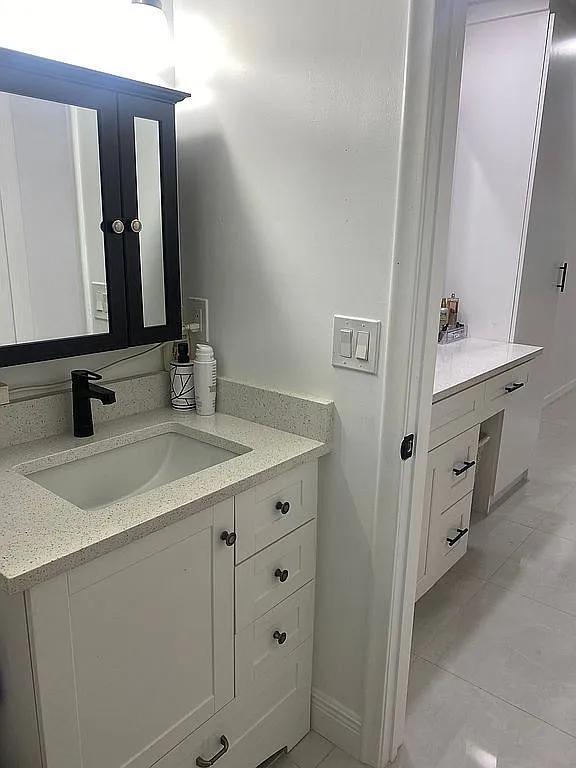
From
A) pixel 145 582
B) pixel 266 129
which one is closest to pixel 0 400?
pixel 145 582

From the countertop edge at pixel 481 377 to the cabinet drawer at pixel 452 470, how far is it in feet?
0.57

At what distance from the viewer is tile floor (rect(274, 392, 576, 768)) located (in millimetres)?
1630

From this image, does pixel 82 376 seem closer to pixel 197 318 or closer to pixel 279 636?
pixel 197 318

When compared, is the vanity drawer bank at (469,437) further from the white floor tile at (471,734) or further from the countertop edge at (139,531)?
the countertop edge at (139,531)

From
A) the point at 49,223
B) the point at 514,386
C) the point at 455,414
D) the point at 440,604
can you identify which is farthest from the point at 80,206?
the point at 514,386

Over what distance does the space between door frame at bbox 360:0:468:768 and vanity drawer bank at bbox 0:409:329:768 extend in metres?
0.19

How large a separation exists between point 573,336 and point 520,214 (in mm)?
2413

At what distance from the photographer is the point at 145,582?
3.68 ft

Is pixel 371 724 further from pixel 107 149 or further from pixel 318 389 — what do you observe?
pixel 107 149

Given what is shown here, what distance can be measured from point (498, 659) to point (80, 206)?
6.13 ft

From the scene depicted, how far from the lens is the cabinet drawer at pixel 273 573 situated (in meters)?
1.36

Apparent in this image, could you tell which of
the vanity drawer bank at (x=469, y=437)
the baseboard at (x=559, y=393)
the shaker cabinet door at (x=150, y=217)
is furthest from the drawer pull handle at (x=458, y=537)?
the baseboard at (x=559, y=393)

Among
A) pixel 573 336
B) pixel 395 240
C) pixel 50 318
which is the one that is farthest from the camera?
pixel 573 336

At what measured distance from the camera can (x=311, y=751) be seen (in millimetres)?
1629
